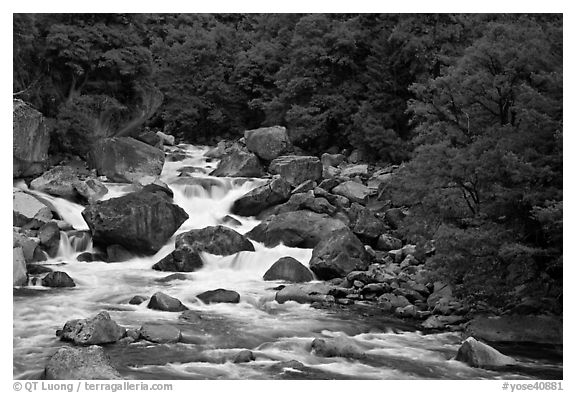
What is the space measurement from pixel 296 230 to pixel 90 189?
7.20m

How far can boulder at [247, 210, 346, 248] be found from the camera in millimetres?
19297

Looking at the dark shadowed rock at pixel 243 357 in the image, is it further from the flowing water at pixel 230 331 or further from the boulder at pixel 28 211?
the boulder at pixel 28 211

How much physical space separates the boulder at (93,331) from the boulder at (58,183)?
10.4 metres

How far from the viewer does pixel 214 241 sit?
60.1 ft

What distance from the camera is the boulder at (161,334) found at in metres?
11.6

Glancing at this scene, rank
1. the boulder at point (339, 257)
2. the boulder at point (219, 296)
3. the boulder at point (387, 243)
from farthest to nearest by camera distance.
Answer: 1. the boulder at point (387, 243)
2. the boulder at point (339, 257)
3. the boulder at point (219, 296)

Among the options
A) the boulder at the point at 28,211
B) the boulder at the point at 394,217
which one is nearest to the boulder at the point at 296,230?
the boulder at the point at 394,217

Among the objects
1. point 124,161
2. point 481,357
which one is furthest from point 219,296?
point 124,161

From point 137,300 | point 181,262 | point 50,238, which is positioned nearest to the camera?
point 137,300

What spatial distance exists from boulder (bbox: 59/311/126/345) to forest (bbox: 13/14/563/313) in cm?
603

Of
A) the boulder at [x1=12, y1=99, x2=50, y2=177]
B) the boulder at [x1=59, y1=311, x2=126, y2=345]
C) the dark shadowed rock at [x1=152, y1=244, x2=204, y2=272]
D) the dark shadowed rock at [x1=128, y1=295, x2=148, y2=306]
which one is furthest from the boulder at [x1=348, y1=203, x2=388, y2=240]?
the boulder at [x1=12, y1=99, x2=50, y2=177]

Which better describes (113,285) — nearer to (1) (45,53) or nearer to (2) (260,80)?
(1) (45,53)

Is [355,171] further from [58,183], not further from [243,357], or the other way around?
[243,357]

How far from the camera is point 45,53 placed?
88.6 feet
